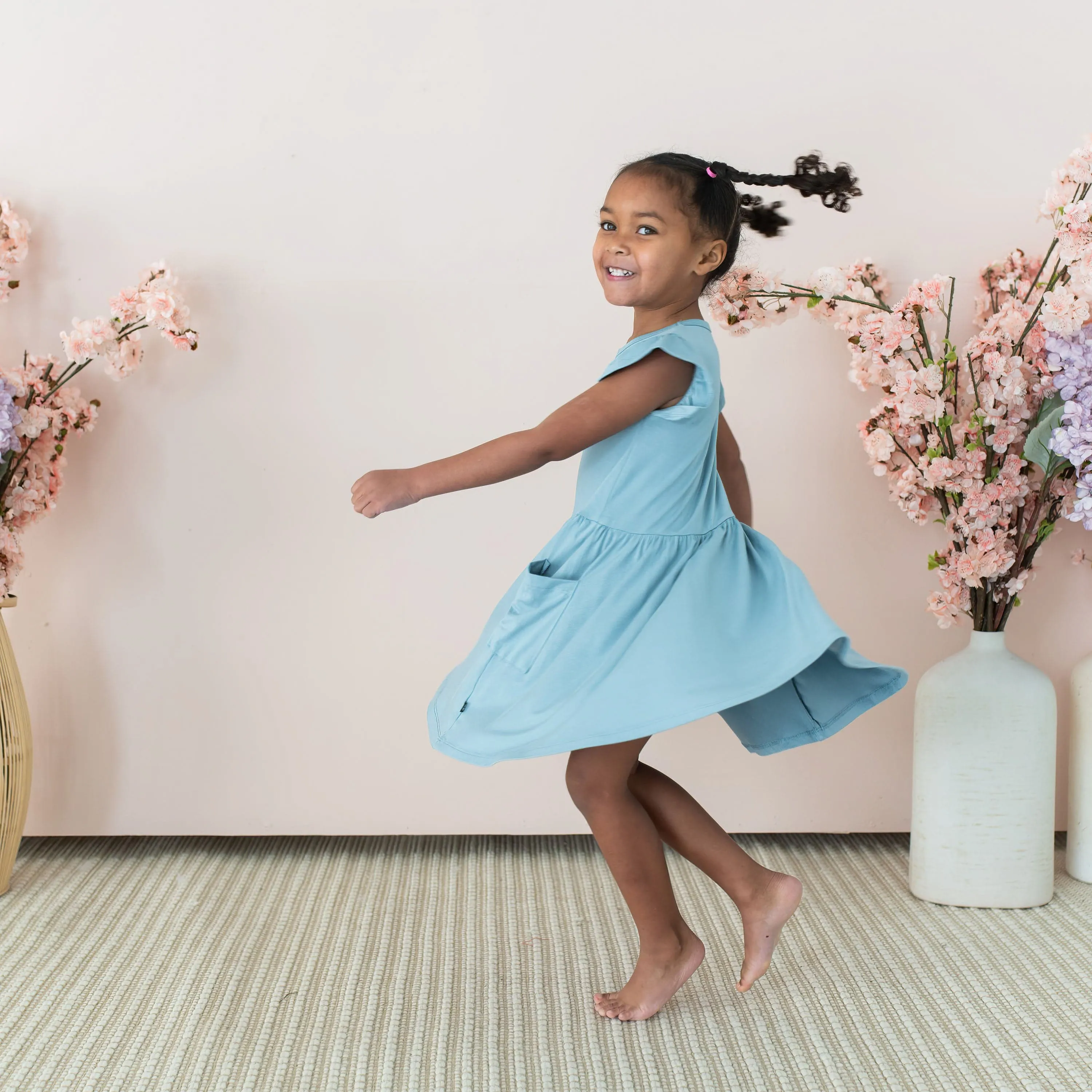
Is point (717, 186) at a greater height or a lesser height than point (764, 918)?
greater

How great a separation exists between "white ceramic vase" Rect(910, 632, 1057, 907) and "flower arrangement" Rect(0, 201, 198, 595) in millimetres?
1429

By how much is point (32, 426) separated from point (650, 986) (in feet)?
4.26

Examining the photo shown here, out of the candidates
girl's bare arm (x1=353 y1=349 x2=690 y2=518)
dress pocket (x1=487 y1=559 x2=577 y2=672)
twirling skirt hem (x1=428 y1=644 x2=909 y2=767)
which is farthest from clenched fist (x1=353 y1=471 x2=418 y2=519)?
twirling skirt hem (x1=428 y1=644 x2=909 y2=767)

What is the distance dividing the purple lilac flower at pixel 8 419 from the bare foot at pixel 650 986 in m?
1.22

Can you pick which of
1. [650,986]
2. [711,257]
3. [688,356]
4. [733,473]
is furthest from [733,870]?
[711,257]

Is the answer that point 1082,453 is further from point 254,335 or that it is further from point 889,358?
point 254,335

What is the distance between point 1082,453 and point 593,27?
1.12 m

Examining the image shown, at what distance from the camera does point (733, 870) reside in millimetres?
1392

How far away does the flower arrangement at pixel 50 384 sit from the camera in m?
1.76

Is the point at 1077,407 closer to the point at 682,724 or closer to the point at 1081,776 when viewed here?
the point at 1081,776

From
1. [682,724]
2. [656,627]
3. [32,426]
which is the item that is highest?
[32,426]

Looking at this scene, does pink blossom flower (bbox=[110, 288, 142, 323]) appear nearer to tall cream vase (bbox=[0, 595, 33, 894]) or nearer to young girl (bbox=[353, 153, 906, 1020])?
tall cream vase (bbox=[0, 595, 33, 894])

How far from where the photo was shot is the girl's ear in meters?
Result: 1.37

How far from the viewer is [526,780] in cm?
204
